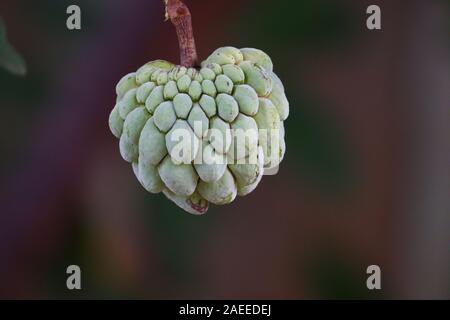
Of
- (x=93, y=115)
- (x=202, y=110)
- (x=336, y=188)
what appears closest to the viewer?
(x=202, y=110)

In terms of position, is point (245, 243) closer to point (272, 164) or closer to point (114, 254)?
point (114, 254)
